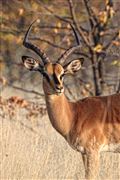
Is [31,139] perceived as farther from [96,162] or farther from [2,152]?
[96,162]

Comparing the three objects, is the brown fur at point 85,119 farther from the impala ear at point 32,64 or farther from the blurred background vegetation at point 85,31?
the blurred background vegetation at point 85,31

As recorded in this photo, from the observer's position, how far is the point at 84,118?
24.7 ft

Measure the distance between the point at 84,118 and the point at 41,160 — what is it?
0.73 metres

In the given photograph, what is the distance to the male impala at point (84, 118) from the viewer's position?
23.9 ft

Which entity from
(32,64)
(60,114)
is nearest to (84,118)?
(60,114)

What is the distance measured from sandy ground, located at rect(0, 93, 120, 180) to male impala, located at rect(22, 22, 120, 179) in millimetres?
338

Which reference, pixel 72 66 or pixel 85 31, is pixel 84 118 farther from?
pixel 85 31

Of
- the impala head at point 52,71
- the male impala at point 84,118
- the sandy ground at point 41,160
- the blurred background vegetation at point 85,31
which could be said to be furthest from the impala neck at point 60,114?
the blurred background vegetation at point 85,31

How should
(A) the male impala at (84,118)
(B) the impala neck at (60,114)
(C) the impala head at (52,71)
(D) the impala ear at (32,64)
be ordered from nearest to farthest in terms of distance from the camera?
(C) the impala head at (52,71) < (A) the male impala at (84,118) < (B) the impala neck at (60,114) < (D) the impala ear at (32,64)

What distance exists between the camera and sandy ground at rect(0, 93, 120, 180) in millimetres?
7473

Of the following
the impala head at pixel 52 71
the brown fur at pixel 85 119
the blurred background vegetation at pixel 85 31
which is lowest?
the brown fur at pixel 85 119

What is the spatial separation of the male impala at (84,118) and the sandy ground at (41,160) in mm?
338

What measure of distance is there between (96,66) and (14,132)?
11.7 ft

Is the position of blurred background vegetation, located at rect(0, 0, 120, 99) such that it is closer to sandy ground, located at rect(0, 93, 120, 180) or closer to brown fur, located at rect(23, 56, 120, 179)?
sandy ground, located at rect(0, 93, 120, 180)
